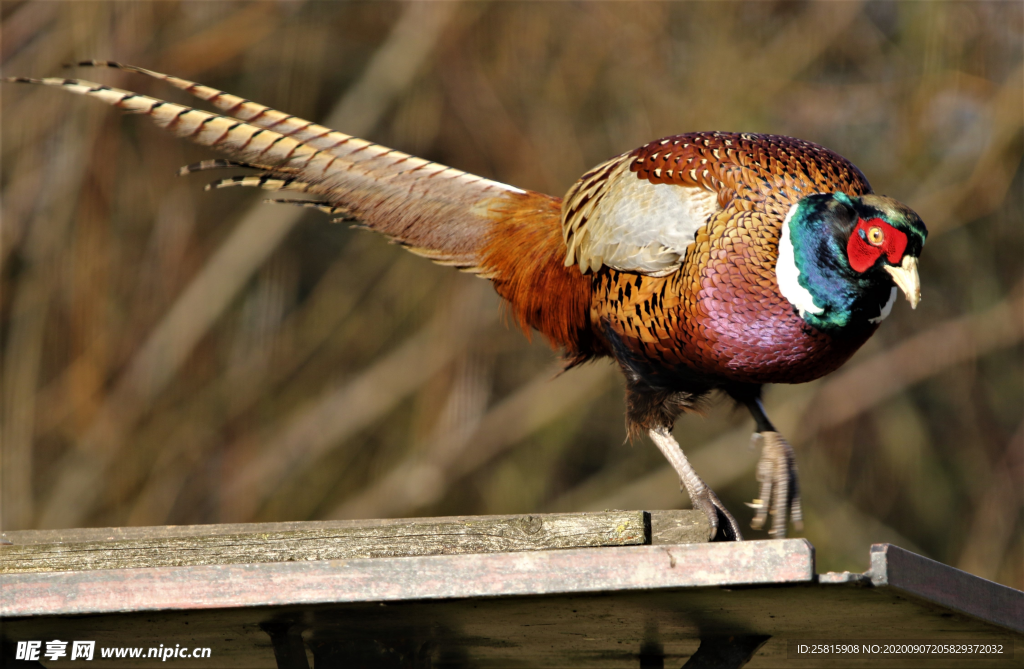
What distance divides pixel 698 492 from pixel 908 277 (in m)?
0.89

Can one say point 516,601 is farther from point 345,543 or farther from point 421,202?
point 421,202

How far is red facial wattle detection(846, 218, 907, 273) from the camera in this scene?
110 inches

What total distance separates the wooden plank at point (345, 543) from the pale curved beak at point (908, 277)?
3.05 feet

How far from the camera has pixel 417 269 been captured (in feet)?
25.9

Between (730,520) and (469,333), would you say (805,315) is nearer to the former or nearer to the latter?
(730,520)

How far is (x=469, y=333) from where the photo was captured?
7645 millimetres

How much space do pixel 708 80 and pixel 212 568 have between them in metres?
6.12

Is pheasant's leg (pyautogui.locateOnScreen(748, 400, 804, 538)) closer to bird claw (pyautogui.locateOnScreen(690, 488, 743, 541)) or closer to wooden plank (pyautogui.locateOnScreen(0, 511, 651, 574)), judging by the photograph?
bird claw (pyautogui.locateOnScreen(690, 488, 743, 541))

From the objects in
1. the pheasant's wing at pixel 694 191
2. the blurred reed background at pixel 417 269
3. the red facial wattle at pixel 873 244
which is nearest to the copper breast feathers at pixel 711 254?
the pheasant's wing at pixel 694 191

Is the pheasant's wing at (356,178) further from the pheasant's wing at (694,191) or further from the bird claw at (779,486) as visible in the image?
the bird claw at (779,486)

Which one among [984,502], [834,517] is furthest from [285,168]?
[984,502]

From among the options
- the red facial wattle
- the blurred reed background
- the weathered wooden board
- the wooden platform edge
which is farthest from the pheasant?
the blurred reed background

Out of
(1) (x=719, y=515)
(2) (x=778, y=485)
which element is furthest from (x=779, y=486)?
(1) (x=719, y=515)

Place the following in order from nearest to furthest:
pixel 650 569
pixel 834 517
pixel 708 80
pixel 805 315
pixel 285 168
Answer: pixel 650 569 < pixel 805 315 < pixel 285 168 < pixel 708 80 < pixel 834 517
